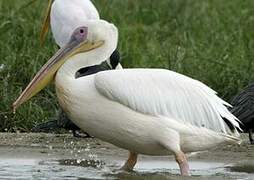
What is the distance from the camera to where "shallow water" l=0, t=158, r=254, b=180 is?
7.14 m

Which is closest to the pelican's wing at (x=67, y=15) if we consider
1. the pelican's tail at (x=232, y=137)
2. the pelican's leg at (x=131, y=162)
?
the pelican's leg at (x=131, y=162)

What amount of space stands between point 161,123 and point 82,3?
3.87 metres

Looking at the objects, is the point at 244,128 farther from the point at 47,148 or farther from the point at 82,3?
the point at 82,3

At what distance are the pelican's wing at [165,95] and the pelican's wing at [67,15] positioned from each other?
131 inches

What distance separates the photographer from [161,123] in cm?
715

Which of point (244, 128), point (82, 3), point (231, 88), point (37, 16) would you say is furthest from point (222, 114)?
point (37, 16)

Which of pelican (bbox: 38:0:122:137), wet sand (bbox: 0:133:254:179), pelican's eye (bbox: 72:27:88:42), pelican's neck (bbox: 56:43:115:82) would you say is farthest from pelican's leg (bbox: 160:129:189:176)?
pelican (bbox: 38:0:122:137)

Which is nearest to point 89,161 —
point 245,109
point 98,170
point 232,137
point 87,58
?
point 98,170

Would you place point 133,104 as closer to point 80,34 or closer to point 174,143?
point 174,143

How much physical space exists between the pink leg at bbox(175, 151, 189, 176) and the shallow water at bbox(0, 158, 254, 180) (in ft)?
0.20

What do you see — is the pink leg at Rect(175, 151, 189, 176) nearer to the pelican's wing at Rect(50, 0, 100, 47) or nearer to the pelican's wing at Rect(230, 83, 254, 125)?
the pelican's wing at Rect(230, 83, 254, 125)

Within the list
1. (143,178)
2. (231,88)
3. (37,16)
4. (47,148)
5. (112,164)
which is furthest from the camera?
(37,16)

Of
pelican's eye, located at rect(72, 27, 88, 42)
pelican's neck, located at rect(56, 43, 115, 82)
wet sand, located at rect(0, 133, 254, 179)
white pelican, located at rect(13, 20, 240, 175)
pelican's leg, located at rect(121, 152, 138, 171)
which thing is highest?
pelican's eye, located at rect(72, 27, 88, 42)

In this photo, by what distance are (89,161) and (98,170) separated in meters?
0.52
